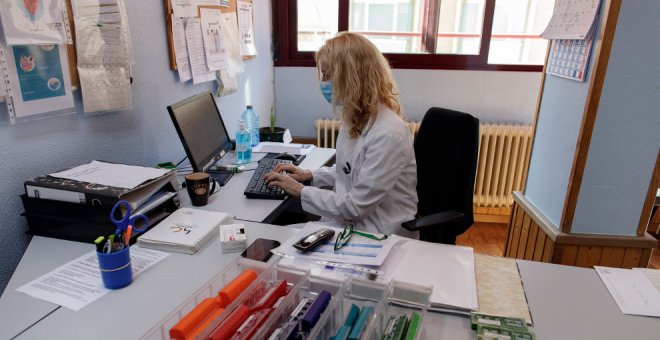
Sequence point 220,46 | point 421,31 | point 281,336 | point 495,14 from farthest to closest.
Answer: point 421,31
point 495,14
point 220,46
point 281,336

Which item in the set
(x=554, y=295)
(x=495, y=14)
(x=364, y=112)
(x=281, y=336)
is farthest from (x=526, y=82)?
(x=281, y=336)

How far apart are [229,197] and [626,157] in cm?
162

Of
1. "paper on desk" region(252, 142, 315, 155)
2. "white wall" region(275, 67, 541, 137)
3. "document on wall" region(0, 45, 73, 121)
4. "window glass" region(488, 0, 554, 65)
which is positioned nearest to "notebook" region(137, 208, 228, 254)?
"document on wall" region(0, 45, 73, 121)

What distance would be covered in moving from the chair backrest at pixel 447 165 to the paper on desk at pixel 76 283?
37.7 inches

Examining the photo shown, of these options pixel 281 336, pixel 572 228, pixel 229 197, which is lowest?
pixel 572 228

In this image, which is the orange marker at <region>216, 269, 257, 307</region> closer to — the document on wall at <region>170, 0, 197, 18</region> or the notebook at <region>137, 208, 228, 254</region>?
the notebook at <region>137, 208, 228, 254</region>

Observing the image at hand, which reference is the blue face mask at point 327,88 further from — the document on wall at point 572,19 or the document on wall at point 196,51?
the document on wall at point 572,19

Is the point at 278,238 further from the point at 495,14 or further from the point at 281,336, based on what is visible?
the point at 495,14

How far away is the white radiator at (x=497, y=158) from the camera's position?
317cm

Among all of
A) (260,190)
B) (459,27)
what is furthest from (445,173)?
(459,27)

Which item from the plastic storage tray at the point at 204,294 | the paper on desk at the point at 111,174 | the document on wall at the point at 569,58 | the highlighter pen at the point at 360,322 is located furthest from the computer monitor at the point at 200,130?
the document on wall at the point at 569,58

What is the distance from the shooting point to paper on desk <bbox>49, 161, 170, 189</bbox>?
4.41 ft

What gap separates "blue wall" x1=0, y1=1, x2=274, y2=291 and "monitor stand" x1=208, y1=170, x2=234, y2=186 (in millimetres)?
274

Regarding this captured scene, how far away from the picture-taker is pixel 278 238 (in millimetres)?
1354
